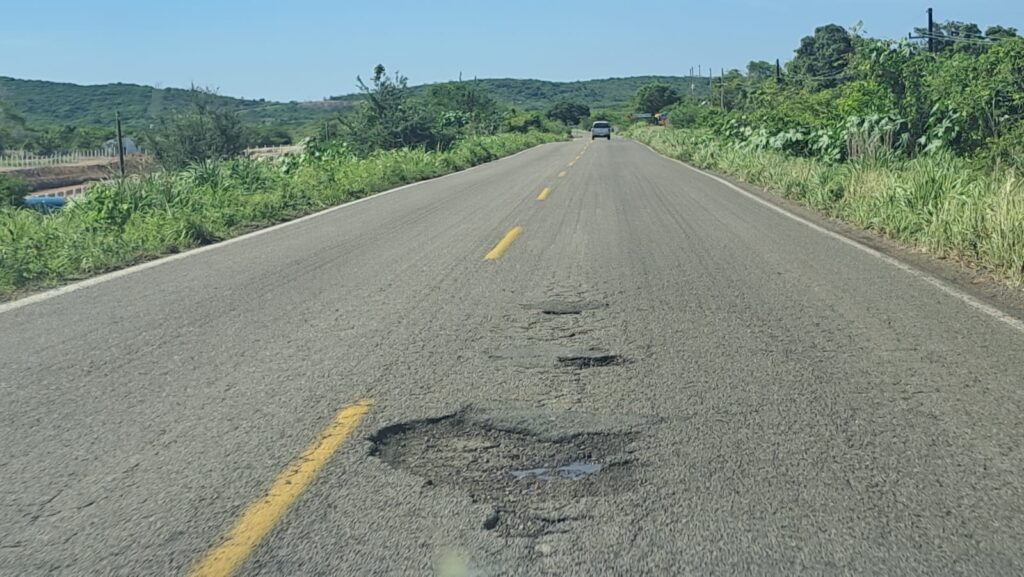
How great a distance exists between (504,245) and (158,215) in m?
5.06

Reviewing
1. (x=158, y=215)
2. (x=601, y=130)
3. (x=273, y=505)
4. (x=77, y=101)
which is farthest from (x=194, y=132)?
(x=77, y=101)

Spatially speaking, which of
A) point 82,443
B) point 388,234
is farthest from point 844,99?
point 82,443

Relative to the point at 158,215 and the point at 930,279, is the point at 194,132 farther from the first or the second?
the point at 930,279

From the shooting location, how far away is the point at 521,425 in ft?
14.1

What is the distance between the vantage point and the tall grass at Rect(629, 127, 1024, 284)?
27.9ft

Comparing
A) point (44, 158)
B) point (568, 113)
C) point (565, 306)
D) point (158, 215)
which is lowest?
point (565, 306)

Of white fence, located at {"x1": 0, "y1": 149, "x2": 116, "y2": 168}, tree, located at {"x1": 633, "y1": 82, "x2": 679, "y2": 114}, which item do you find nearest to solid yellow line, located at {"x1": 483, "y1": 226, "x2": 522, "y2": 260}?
white fence, located at {"x1": 0, "y1": 149, "x2": 116, "y2": 168}

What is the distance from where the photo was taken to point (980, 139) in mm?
14617

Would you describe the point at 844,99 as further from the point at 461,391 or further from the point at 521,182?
the point at 461,391

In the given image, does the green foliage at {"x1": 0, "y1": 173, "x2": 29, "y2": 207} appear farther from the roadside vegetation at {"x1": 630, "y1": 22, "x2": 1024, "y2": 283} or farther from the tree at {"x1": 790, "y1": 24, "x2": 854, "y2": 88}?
the tree at {"x1": 790, "y1": 24, "x2": 854, "y2": 88}

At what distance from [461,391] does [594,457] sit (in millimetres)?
1114

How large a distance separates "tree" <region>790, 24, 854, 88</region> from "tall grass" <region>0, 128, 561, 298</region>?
218 ft

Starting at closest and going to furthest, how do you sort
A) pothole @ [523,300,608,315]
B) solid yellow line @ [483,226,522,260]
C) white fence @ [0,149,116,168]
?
pothole @ [523,300,608,315], solid yellow line @ [483,226,522,260], white fence @ [0,149,116,168]

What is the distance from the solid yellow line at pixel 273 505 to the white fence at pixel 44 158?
1166 inches
